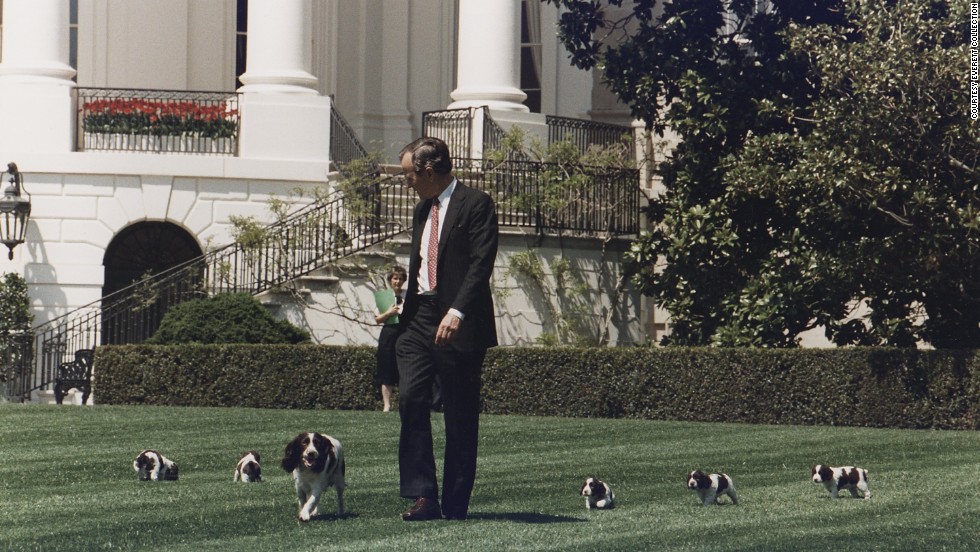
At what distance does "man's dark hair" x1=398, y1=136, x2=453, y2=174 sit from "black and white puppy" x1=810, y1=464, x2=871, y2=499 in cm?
310

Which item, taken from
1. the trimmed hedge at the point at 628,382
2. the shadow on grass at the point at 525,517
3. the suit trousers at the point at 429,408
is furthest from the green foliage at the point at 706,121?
the suit trousers at the point at 429,408

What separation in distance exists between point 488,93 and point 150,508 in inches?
753

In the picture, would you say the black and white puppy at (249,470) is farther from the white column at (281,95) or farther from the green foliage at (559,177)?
the white column at (281,95)

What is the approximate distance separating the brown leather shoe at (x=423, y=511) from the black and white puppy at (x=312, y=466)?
0.44 metres

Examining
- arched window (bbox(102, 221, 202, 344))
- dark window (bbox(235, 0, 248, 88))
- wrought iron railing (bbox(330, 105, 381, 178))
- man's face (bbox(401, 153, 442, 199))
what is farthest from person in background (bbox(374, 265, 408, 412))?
dark window (bbox(235, 0, 248, 88))

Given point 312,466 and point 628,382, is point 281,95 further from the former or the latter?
point 312,466

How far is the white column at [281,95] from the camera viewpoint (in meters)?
27.1

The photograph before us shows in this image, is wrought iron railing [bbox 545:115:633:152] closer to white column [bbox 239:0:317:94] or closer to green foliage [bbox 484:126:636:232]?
green foliage [bbox 484:126:636:232]

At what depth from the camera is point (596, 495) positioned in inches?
367

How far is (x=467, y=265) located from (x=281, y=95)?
19039 millimetres

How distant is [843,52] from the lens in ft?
62.1

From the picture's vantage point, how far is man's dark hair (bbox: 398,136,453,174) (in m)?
8.66

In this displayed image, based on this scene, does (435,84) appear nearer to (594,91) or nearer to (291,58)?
(594,91)

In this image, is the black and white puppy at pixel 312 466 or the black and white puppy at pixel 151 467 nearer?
the black and white puppy at pixel 312 466
